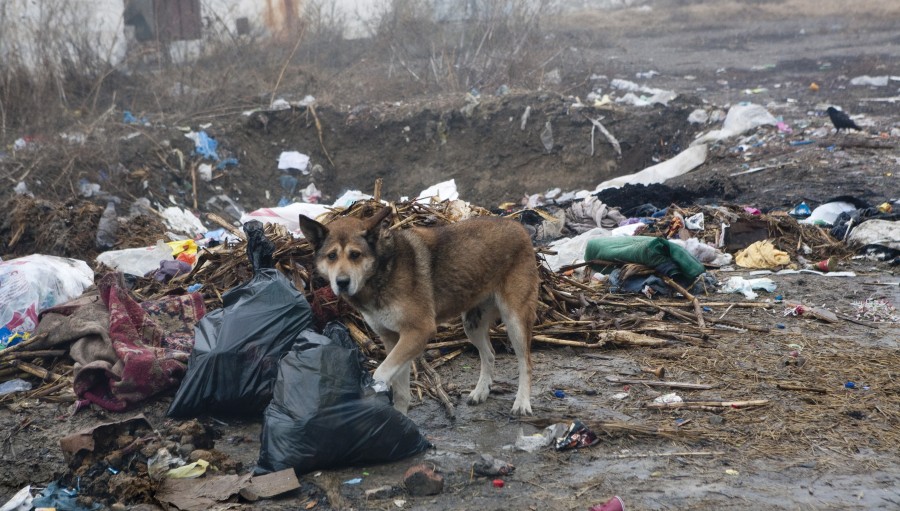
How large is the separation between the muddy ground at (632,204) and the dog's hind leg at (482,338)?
0.13 m

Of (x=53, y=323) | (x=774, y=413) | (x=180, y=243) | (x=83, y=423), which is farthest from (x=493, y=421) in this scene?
(x=180, y=243)

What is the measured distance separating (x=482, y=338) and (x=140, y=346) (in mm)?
2337

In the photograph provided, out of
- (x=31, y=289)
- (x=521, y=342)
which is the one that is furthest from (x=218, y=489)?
(x=31, y=289)

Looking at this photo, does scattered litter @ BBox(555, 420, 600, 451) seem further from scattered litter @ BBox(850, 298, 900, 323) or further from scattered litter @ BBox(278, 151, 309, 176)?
scattered litter @ BBox(278, 151, 309, 176)

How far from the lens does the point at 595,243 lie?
8.35 meters

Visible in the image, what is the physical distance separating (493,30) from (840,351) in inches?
568

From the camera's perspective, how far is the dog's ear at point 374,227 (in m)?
4.72

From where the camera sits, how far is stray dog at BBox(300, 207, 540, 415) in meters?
4.67

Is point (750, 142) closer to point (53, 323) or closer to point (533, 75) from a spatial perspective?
point (533, 75)

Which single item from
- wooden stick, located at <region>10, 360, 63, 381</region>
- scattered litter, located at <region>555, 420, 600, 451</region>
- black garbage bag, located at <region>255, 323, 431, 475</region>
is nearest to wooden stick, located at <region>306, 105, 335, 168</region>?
wooden stick, located at <region>10, 360, 63, 381</region>

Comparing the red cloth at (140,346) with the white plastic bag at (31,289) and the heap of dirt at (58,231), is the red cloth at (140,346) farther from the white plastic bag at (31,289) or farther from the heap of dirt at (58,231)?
the heap of dirt at (58,231)

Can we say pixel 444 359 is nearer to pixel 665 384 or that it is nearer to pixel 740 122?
pixel 665 384

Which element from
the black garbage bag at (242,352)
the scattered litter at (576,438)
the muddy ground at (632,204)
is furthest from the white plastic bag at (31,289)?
the scattered litter at (576,438)

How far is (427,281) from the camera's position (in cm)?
499
